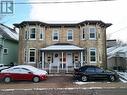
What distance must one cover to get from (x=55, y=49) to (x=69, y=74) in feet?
12.7

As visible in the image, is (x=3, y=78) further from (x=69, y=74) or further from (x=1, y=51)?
(x=1, y=51)

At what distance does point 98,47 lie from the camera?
3838 centimetres

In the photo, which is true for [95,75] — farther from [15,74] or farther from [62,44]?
[62,44]

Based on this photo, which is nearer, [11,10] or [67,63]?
[11,10]

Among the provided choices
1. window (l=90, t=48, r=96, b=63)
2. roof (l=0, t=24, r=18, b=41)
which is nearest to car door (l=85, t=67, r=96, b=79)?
window (l=90, t=48, r=96, b=63)

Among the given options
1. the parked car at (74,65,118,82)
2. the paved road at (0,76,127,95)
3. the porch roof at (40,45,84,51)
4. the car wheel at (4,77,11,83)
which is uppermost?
the porch roof at (40,45,84,51)

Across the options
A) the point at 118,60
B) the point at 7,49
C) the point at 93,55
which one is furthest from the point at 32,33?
the point at 118,60

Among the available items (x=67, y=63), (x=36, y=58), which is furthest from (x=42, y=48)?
(x=67, y=63)

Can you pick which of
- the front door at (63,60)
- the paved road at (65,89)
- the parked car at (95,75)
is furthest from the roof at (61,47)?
the paved road at (65,89)

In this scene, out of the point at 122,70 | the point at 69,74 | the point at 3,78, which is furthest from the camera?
the point at 122,70

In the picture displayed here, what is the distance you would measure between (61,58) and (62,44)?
6.33 ft

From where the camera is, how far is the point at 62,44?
39250 mm

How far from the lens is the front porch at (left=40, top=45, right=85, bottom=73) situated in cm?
3701

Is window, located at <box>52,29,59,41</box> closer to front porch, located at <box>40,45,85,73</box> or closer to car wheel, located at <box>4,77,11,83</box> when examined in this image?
front porch, located at <box>40,45,85,73</box>
